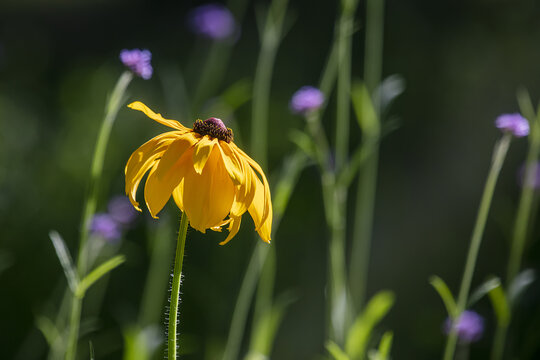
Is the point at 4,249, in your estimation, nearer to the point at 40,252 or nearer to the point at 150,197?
the point at 40,252

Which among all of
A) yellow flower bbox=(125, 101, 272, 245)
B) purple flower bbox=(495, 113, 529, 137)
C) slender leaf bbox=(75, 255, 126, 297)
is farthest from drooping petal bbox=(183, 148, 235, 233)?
purple flower bbox=(495, 113, 529, 137)

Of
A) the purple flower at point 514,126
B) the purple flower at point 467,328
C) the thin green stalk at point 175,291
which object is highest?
the purple flower at point 514,126

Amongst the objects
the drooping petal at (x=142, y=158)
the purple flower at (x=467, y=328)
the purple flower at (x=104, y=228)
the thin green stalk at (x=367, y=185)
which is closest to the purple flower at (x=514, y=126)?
the thin green stalk at (x=367, y=185)

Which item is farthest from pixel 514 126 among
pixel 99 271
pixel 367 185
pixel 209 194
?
pixel 367 185

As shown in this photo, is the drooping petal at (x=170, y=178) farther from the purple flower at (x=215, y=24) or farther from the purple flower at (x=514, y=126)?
the purple flower at (x=215, y=24)

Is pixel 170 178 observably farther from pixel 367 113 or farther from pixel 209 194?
pixel 367 113
